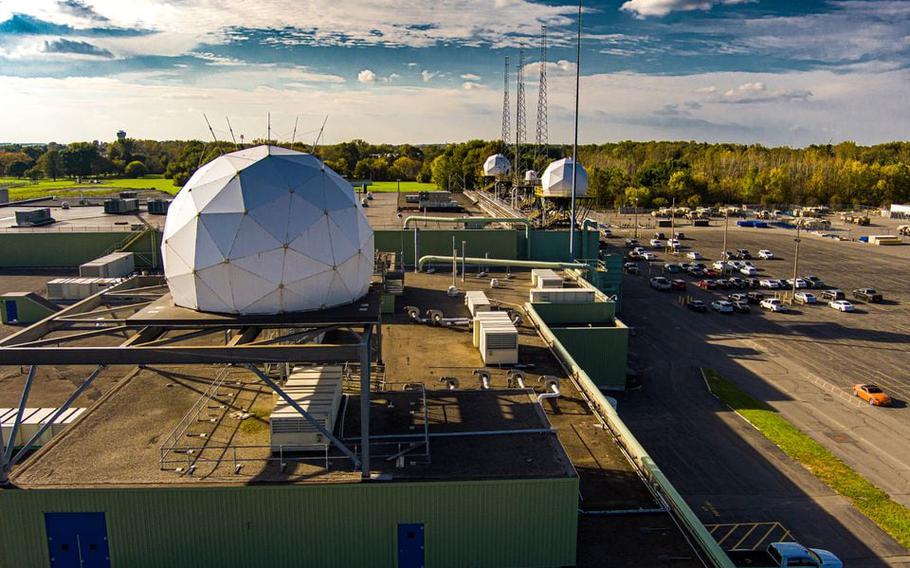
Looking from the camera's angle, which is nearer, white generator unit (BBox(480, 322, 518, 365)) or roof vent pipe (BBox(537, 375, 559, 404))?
roof vent pipe (BBox(537, 375, 559, 404))

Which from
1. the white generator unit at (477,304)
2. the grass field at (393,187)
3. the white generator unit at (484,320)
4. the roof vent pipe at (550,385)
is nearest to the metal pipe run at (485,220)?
the white generator unit at (477,304)

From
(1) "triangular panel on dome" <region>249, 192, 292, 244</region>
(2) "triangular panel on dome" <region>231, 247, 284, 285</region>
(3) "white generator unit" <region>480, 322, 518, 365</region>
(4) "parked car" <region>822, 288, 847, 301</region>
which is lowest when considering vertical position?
(4) "parked car" <region>822, 288, 847, 301</region>

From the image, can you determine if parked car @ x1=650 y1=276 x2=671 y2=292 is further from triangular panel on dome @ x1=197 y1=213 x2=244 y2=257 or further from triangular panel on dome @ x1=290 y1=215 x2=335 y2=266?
triangular panel on dome @ x1=197 y1=213 x2=244 y2=257

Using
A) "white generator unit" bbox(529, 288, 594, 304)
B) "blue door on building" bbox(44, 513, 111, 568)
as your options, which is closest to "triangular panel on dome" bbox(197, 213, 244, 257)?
"blue door on building" bbox(44, 513, 111, 568)

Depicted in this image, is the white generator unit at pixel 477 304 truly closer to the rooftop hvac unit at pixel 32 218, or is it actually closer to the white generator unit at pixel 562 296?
the white generator unit at pixel 562 296

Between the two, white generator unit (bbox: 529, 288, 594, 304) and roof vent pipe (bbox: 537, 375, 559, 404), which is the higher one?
white generator unit (bbox: 529, 288, 594, 304)

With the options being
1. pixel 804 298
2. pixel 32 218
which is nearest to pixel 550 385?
pixel 804 298
